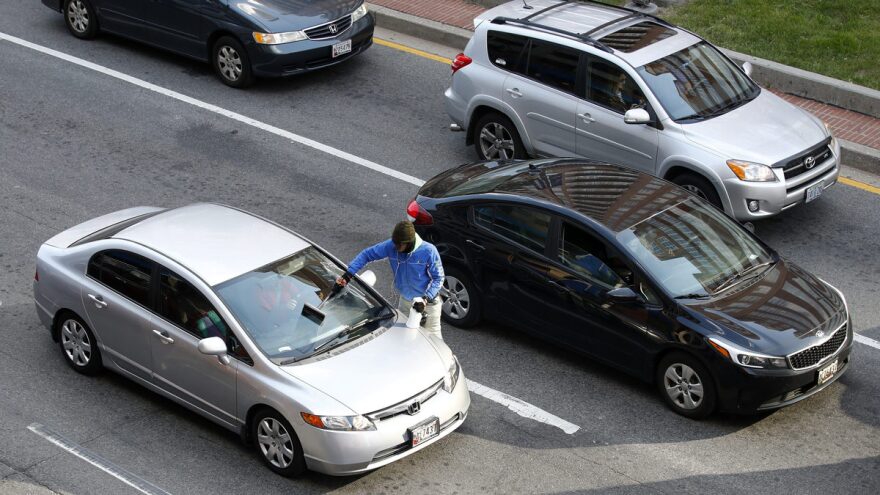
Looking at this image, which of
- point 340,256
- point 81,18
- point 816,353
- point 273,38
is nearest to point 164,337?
point 340,256

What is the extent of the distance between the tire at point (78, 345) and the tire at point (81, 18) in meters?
8.14

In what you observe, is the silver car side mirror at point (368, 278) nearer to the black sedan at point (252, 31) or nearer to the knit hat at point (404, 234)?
the knit hat at point (404, 234)

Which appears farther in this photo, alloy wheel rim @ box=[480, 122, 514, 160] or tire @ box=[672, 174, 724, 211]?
alloy wheel rim @ box=[480, 122, 514, 160]

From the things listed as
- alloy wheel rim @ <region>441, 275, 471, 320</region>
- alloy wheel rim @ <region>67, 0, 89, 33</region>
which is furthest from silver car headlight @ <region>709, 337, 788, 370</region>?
alloy wheel rim @ <region>67, 0, 89, 33</region>

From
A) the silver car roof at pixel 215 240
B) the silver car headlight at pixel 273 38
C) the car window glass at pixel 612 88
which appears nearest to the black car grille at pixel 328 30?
the silver car headlight at pixel 273 38

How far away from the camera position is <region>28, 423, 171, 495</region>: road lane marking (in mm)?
9141

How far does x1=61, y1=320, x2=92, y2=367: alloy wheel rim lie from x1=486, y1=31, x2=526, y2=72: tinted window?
19.5 feet

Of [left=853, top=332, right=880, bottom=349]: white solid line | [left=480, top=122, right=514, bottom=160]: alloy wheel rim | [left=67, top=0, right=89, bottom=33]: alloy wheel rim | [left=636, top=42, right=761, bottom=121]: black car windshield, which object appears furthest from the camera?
[left=67, top=0, right=89, bottom=33]: alloy wheel rim

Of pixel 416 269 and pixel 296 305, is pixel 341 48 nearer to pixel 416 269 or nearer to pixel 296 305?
pixel 416 269

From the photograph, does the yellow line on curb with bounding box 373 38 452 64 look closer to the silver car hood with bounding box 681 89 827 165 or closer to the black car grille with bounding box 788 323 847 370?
the silver car hood with bounding box 681 89 827 165

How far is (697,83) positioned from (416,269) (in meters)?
4.77

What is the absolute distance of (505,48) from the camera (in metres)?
14.1

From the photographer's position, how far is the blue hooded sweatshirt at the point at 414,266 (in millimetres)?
10156

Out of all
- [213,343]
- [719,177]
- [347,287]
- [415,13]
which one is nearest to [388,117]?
[415,13]
